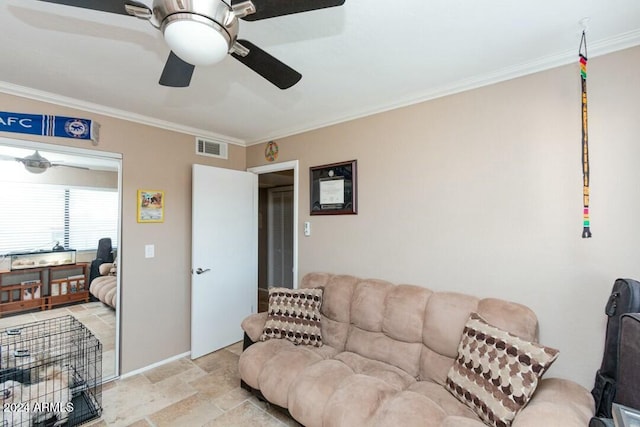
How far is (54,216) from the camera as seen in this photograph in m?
2.53

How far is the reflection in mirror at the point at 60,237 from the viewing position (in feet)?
7.59

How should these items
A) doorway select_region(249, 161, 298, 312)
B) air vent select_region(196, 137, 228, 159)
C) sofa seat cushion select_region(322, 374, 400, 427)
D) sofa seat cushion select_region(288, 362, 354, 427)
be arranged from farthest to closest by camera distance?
doorway select_region(249, 161, 298, 312) < air vent select_region(196, 137, 228, 159) < sofa seat cushion select_region(288, 362, 354, 427) < sofa seat cushion select_region(322, 374, 400, 427)

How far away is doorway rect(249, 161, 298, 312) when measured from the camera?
17.3ft

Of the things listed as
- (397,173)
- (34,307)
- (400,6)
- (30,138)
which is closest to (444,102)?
(397,173)

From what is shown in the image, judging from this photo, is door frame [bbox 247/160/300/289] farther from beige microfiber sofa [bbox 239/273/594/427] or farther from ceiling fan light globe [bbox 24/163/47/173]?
ceiling fan light globe [bbox 24/163/47/173]

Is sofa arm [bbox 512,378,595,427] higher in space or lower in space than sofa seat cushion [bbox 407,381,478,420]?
higher

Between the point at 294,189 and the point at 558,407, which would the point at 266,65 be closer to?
the point at 294,189

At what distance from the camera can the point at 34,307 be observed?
2445mm

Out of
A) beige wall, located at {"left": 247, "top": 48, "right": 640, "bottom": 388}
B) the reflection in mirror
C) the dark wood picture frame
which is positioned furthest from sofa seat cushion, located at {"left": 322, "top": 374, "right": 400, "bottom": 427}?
the reflection in mirror

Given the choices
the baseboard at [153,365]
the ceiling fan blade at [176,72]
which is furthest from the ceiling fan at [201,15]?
the baseboard at [153,365]

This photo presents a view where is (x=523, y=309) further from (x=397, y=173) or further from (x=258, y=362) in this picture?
(x=258, y=362)

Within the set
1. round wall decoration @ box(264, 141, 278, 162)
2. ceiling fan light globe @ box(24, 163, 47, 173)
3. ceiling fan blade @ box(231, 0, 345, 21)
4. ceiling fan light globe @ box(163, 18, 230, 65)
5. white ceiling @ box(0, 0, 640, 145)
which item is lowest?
ceiling fan light globe @ box(24, 163, 47, 173)

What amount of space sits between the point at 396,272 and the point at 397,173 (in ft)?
2.74

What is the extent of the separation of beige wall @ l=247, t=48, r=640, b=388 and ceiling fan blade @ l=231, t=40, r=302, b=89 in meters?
1.35
